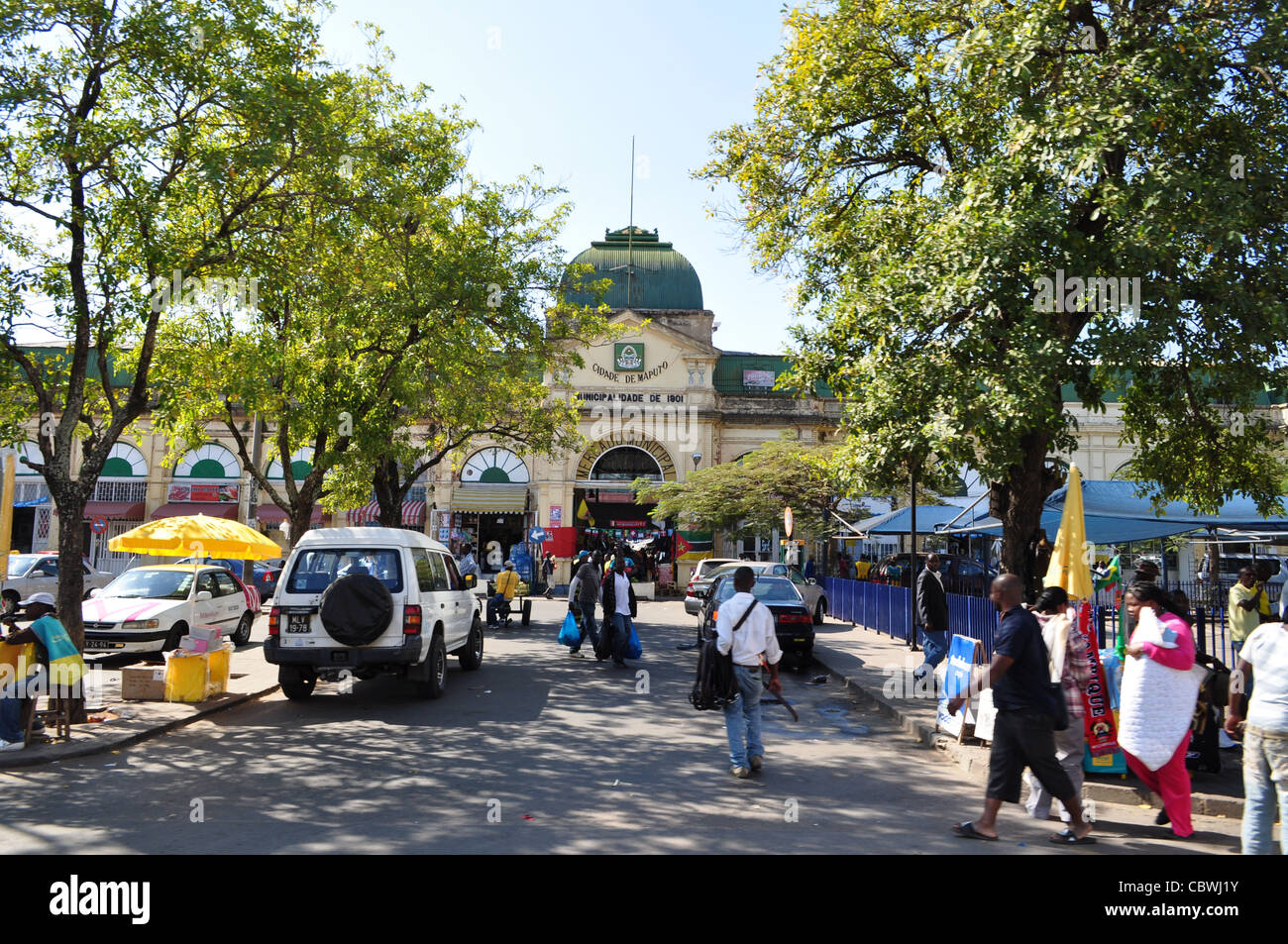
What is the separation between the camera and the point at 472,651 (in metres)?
14.0

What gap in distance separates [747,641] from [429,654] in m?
5.11

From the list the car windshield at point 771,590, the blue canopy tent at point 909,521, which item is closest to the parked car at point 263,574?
the car windshield at point 771,590

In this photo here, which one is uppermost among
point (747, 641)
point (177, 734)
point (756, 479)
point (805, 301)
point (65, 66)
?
point (65, 66)

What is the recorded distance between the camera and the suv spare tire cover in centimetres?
1039

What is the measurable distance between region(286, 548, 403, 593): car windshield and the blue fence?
24.6ft

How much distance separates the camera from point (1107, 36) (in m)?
9.46

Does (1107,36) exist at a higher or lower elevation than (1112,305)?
higher

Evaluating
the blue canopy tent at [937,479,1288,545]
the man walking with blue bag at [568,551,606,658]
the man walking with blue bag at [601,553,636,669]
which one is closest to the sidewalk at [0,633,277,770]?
the man walking with blue bag at [568,551,606,658]

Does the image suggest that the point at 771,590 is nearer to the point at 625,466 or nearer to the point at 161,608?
the point at 161,608

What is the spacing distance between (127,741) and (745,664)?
20.7 feet

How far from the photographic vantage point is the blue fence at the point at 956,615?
9.29 m

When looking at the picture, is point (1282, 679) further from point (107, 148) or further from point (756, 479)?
point (756, 479)
